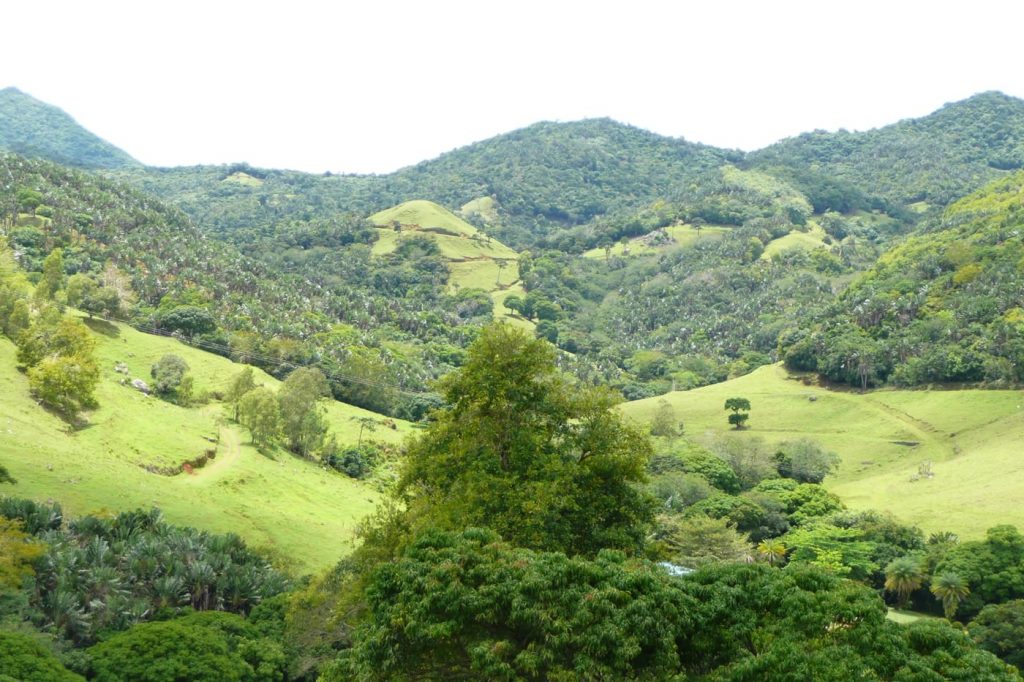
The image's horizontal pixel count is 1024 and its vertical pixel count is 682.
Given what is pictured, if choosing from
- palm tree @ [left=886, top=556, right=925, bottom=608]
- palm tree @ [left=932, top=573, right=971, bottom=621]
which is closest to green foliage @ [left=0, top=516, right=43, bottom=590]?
palm tree @ [left=932, top=573, right=971, bottom=621]

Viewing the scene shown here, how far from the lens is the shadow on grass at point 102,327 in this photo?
9081cm

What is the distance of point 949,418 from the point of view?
95625 mm

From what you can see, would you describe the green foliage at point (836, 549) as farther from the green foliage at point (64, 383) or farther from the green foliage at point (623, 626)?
the green foliage at point (64, 383)

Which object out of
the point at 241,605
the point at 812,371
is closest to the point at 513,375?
the point at 241,605

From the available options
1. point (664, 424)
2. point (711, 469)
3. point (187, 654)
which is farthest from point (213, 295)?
point (187, 654)

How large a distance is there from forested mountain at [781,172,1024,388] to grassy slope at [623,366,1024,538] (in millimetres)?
4152

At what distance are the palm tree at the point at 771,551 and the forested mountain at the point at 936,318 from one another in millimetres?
58002

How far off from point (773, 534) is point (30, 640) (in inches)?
2110

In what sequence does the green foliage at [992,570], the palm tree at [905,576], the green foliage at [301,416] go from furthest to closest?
the green foliage at [301,416] → the palm tree at [905,576] → the green foliage at [992,570]

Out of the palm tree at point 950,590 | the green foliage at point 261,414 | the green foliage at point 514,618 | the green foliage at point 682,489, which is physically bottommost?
the green foliage at point 682,489

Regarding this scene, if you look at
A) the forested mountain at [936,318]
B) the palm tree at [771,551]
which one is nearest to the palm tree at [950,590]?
the palm tree at [771,551]

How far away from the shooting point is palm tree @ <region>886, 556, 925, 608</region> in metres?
53.2

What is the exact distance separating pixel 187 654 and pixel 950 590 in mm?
43860

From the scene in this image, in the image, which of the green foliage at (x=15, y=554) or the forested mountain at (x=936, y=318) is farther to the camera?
the forested mountain at (x=936, y=318)
